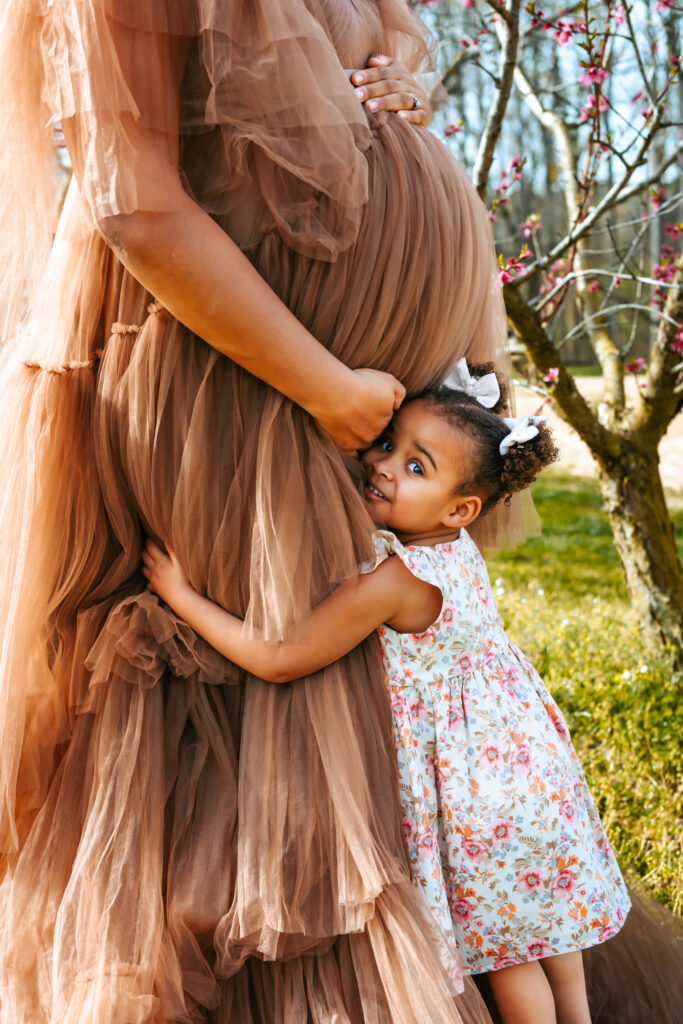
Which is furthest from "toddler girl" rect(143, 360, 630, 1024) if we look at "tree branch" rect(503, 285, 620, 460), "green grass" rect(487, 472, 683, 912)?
"tree branch" rect(503, 285, 620, 460)

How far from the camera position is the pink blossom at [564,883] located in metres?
1.58

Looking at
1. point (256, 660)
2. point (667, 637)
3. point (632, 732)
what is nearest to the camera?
point (256, 660)

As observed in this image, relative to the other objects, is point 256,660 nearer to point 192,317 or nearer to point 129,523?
point 129,523

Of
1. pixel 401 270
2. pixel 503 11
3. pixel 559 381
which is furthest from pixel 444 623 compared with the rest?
pixel 559 381

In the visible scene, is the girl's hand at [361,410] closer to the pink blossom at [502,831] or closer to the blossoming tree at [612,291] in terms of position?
the pink blossom at [502,831]

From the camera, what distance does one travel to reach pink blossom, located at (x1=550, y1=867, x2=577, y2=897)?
158cm

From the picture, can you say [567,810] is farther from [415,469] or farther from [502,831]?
[415,469]

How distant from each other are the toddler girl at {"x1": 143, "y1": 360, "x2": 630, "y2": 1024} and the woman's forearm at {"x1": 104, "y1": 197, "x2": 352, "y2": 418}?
265 mm

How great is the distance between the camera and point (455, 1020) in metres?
1.31

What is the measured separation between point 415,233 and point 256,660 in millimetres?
703

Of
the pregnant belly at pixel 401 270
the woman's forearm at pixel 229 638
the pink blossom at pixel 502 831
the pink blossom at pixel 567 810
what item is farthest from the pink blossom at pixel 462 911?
the pregnant belly at pixel 401 270

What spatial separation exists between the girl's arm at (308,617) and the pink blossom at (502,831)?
0.36 m

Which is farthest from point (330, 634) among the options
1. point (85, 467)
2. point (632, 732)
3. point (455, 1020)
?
point (632, 732)

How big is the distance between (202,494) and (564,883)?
898 mm
